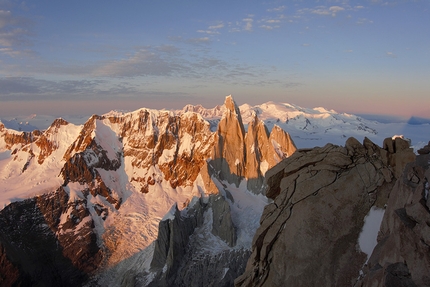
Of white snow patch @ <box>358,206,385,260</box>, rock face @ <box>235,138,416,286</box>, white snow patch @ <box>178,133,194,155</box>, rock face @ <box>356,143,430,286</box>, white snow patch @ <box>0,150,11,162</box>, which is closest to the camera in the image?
rock face @ <box>356,143,430,286</box>

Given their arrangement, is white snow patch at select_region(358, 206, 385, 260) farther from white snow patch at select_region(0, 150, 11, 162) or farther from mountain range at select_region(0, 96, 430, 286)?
white snow patch at select_region(0, 150, 11, 162)

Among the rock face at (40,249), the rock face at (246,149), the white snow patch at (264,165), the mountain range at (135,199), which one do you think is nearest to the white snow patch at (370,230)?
the mountain range at (135,199)

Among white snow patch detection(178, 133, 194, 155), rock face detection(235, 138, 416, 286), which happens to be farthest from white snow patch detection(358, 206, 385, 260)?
white snow patch detection(178, 133, 194, 155)

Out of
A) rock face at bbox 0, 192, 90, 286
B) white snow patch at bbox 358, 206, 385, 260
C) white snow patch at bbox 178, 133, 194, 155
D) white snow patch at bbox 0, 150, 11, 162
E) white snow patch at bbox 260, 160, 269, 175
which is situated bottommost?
rock face at bbox 0, 192, 90, 286

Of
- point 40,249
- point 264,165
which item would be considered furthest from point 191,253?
point 40,249

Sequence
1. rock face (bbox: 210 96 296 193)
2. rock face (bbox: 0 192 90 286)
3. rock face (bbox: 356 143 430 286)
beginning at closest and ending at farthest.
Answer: rock face (bbox: 356 143 430 286) < rock face (bbox: 0 192 90 286) < rock face (bbox: 210 96 296 193)

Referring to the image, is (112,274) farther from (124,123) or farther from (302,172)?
(302,172)
